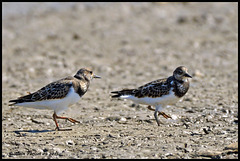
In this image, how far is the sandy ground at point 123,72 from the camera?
8.27 metres

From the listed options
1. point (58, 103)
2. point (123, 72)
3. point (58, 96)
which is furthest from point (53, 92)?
point (123, 72)

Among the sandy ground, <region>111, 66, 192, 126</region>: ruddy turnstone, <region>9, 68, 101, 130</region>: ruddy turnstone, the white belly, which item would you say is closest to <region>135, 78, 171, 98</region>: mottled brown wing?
<region>111, 66, 192, 126</region>: ruddy turnstone

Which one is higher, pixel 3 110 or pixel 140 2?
pixel 140 2

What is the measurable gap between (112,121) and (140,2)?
14501mm

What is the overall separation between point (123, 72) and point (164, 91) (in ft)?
17.9

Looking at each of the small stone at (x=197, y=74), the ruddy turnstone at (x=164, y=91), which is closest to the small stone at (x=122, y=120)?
the ruddy turnstone at (x=164, y=91)

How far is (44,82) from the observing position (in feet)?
45.6

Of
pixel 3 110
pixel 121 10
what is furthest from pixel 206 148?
pixel 121 10

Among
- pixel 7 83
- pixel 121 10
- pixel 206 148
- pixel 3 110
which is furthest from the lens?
pixel 121 10

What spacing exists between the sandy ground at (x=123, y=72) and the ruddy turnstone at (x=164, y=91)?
0.52 m

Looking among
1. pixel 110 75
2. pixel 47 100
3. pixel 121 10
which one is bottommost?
pixel 47 100

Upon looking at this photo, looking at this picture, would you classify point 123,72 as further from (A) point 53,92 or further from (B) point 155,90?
(A) point 53,92

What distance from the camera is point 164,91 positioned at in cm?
939

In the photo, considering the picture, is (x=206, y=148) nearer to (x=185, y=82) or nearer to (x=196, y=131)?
(x=196, y=131)
